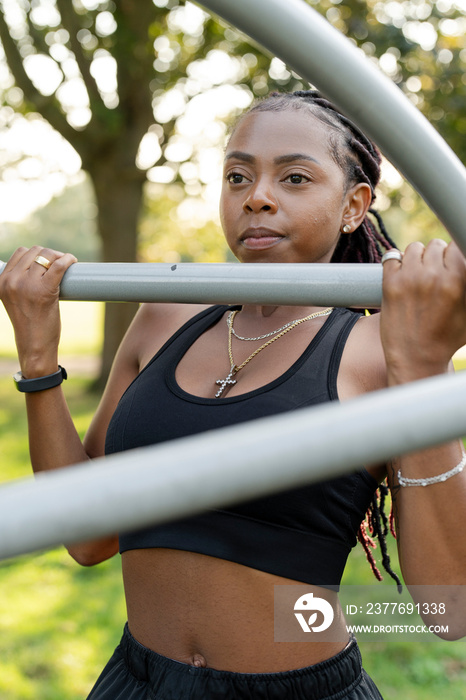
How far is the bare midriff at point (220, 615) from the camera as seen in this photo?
136 cm

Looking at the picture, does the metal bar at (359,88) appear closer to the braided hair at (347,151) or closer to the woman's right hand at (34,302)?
the woman's right hand at (34,302)

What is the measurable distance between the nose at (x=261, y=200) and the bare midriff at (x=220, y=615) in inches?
27.8

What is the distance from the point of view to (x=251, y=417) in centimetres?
135

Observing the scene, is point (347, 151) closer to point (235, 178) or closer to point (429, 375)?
point (235, 178)

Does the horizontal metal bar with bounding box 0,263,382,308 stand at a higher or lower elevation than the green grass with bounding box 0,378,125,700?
higher

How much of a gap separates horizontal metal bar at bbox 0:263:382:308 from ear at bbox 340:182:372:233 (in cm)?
76

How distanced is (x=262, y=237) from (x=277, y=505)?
0.55m

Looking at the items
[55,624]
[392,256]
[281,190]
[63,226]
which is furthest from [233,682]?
[63,226]

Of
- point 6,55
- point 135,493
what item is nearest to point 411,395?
point 135,493

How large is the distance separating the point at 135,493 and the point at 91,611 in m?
3.79

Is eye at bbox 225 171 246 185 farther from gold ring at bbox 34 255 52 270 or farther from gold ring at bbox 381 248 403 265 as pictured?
gold ring at bbox 381 248 403 265

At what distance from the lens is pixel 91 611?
396cm

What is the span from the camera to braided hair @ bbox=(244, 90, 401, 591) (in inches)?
64.6

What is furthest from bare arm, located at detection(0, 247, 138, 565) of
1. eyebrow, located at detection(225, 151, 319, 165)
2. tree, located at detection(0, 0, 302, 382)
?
tree, located at detection(0, 0, 302, 382)
